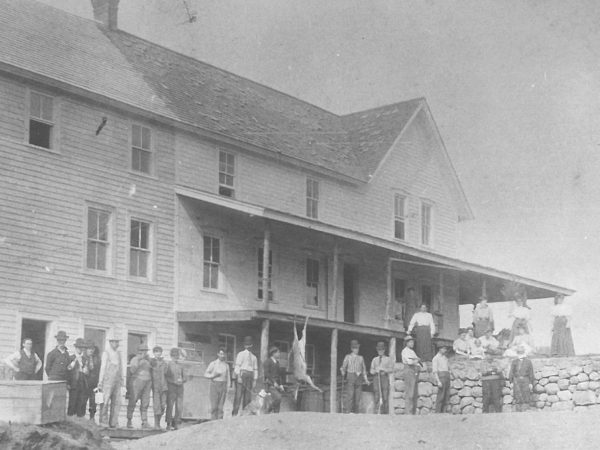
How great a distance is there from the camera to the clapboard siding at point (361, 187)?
25.4 meters

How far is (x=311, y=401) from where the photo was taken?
25.9 meters

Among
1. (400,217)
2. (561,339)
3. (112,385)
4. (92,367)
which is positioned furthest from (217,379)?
(400,217)

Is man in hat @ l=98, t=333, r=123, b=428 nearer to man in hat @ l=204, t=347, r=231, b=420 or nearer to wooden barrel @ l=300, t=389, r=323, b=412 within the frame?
man in hat @ l=204, t=347, r=231, b=420

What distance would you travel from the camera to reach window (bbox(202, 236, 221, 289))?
24.9 metres

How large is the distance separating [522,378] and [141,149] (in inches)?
397

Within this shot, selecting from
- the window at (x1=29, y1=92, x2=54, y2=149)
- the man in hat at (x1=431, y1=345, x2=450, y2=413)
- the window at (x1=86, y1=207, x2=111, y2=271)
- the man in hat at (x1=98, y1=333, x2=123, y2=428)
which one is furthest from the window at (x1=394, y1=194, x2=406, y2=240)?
the man in hat at (x1=98, y1=333, x2=123, y2=428)

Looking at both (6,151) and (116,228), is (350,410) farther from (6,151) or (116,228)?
(6,151)

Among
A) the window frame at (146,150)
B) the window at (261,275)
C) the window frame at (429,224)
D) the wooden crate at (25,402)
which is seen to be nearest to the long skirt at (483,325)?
the window at (261,275)

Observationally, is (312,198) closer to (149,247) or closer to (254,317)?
(149,247)

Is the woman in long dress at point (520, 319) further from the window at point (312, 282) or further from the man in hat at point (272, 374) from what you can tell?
the man in hat at point (272, 374)

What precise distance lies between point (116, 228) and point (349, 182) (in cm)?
953

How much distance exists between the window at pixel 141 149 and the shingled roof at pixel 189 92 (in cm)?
58

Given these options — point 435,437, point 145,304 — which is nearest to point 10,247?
point 145,304

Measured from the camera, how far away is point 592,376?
2078 centimetres
